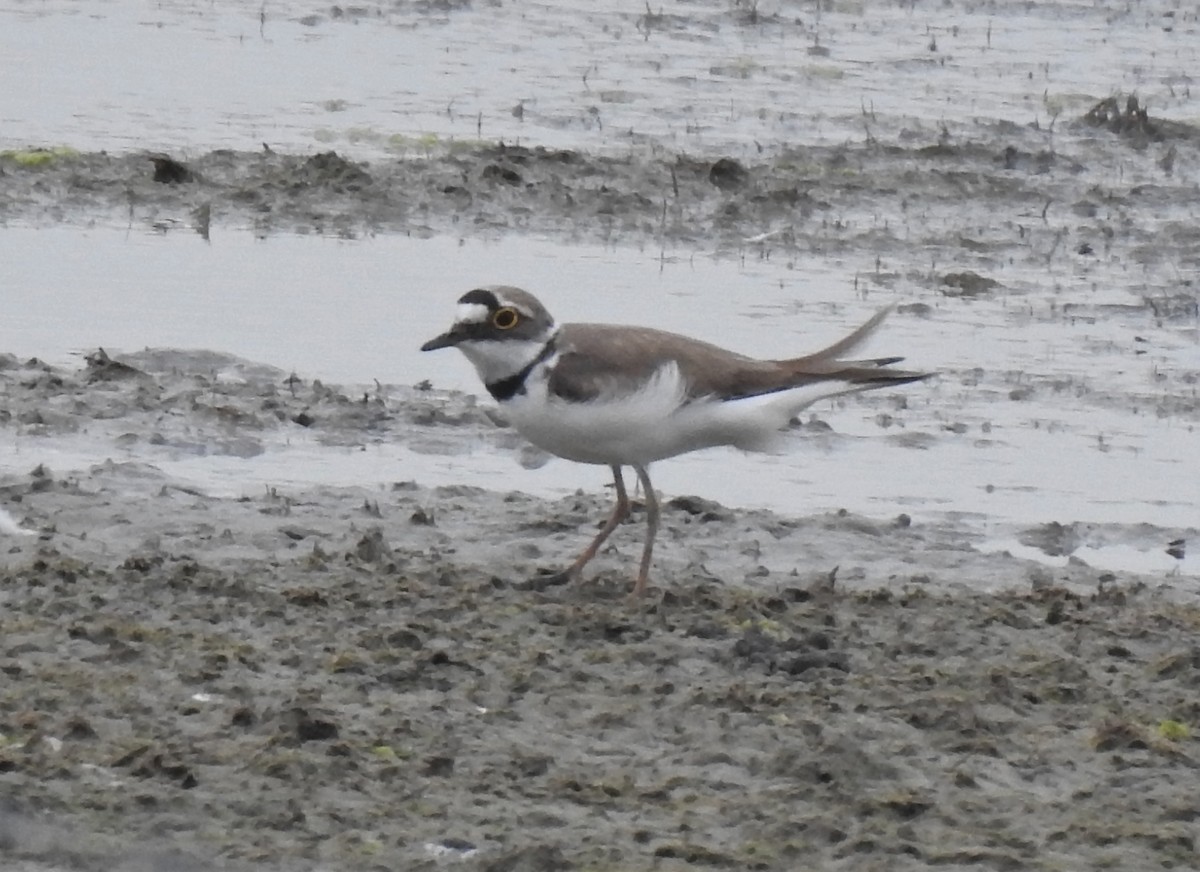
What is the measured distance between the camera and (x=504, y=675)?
6.21m

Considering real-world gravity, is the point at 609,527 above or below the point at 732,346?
below

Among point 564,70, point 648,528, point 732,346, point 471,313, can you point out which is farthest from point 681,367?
point 564,70

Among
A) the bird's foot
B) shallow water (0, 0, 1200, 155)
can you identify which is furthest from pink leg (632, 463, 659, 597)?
shallow water (0, 0, 1200, 155)

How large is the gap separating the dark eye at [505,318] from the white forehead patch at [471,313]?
0.03m

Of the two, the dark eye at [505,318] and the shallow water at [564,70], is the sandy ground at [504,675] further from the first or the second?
the shallow water at [564,70]

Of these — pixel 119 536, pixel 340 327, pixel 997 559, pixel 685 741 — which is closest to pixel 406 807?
pixel 685 741

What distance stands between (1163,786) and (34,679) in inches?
105

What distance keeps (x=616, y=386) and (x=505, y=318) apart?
382 millimetres

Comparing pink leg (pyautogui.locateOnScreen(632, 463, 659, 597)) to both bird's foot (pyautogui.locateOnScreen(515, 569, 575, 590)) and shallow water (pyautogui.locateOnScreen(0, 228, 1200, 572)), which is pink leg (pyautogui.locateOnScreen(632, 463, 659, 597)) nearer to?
bird's foot (pyautogui.locateOnScreen(515, 569, 575, 590))

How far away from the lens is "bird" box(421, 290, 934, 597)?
7.09 metres

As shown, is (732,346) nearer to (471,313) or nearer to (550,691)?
(471,313)

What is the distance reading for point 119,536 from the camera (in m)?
7.85

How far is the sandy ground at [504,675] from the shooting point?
5.19m

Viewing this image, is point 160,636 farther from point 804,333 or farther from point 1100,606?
point 804,333
